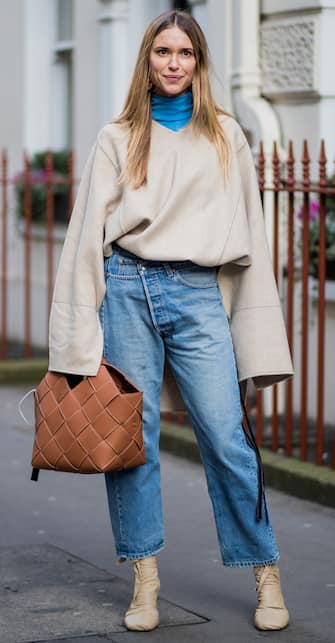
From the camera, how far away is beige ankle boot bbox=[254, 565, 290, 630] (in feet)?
15.9

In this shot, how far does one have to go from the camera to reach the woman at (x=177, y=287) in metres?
4.72

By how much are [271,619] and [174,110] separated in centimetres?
156

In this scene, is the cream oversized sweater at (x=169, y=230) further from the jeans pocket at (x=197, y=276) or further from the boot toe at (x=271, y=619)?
the boot toe at (x=271, y=619)

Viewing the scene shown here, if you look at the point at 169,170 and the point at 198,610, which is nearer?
the point at 169,170

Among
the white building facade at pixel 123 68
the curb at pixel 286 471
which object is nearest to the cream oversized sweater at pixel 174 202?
the white building facade at pixel 123 68

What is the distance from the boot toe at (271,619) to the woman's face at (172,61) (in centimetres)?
159

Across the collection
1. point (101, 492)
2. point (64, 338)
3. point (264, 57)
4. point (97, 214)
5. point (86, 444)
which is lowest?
point (101, 492)

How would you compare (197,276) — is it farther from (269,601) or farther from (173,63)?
(269,601)

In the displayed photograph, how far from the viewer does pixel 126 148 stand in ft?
15.6

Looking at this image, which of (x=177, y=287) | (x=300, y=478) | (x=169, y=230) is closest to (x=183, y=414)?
(x=300, y=478)

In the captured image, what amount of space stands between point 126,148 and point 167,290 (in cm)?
44

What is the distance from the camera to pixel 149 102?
189 inches

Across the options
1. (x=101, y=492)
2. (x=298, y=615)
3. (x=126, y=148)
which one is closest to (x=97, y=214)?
(x=126, y=148)

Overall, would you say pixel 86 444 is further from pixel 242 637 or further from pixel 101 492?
pixel 101 492
